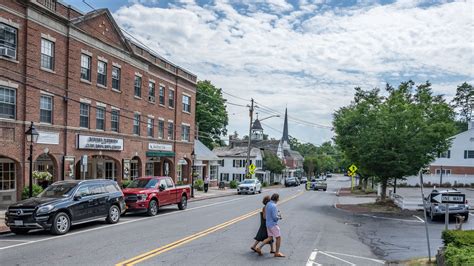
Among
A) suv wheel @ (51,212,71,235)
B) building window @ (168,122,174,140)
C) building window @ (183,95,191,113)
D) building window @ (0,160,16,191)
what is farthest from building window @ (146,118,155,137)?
suv wheel @ (51,212,71,235)

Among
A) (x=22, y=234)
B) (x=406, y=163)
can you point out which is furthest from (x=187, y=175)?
(x=22, y=234)

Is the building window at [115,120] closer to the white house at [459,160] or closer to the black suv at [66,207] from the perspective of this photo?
the black suv at [66,207]

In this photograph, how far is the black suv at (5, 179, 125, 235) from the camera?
1395 centimetres

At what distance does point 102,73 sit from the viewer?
29.8 m

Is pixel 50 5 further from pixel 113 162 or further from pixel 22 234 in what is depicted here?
pixel 22 234

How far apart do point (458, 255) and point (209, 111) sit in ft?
198

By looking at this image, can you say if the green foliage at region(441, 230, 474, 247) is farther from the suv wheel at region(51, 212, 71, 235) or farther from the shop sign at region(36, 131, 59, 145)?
the shop sign at region(36, 131, 59, 145)

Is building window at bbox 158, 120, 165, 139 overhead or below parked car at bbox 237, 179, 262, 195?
overhead

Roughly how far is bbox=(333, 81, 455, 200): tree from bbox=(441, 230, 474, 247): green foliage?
17.4 m

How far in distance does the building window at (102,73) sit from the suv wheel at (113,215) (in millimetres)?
13992

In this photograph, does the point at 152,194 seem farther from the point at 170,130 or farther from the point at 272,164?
the point at 272,164

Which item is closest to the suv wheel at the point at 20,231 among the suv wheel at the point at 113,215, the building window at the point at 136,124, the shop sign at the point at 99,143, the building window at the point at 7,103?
the suv wheel at the point at 113,215

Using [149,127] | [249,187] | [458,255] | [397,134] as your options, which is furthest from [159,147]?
[458,255]

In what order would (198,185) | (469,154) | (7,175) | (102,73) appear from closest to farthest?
(7,175), (102,73), (198,185), (469,154)
